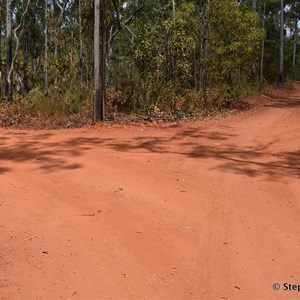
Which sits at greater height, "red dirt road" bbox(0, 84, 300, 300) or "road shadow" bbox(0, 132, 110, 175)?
"road shadow" bbox(0, 132, 110, 175)

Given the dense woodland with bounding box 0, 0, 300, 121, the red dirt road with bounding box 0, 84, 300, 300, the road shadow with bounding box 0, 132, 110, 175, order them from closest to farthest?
1. the red dirt road with bounding box 0, 84, 300, 300
2. the road shadow with bounding box 0, 132, 110, 175
3. the dense woodland with bounding box 0, 0, 300, 121

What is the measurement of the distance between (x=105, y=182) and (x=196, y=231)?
5.43 ft

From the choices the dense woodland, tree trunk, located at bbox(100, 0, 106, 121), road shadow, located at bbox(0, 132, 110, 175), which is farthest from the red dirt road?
the dense woodland

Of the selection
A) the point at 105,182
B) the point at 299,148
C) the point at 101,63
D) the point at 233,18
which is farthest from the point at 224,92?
the point at 105,182

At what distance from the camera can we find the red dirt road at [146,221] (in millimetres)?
2895

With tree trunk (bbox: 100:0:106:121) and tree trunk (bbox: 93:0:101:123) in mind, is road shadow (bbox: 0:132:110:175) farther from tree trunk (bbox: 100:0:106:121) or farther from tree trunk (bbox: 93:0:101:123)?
tree trunk (bbox: 100:0:106:121)

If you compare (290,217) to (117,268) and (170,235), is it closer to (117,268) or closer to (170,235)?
(170,235)

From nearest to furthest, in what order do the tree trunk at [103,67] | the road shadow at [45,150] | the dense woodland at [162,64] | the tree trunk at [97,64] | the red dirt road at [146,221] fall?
the red dirt road at [146,221]
the road shadow at [45,150]
the tree trunk at [97,64]
the tree trunk at [103,67]
the dense woodland at [162,64]

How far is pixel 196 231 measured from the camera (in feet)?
12.4

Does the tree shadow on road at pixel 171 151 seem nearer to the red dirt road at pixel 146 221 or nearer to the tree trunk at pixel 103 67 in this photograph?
the red dirt road at pixel 146 221

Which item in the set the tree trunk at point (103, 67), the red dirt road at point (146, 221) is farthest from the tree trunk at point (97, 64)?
the red dirt road at point (146, 221)

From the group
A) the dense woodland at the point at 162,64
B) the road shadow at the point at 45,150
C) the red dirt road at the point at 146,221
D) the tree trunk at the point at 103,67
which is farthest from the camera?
the dense woodland at the point at 162,64

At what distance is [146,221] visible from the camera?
3926 millimetres

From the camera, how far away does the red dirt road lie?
289 centimetres
